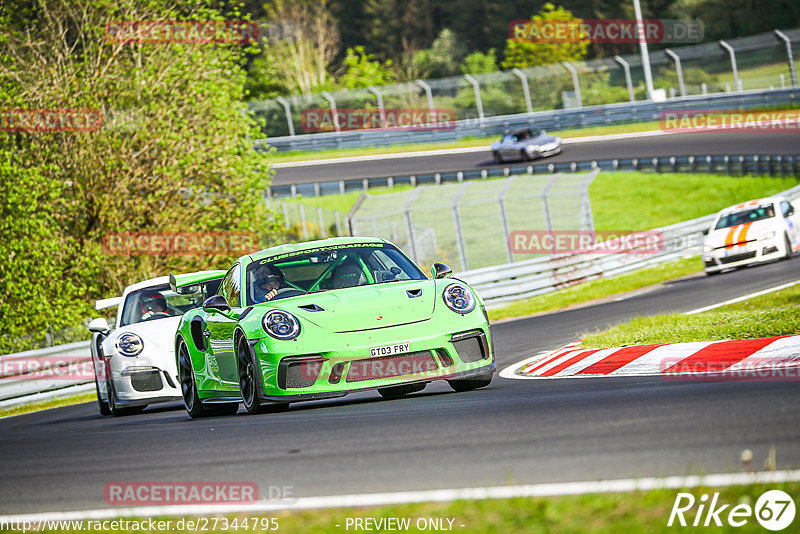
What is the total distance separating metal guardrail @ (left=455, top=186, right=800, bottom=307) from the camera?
24766 millimetres

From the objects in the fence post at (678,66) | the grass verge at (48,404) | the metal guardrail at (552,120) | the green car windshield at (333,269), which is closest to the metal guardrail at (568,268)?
the grass verge at (48,404)

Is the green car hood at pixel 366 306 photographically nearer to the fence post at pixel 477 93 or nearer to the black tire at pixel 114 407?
the black tire at pixel 114 407

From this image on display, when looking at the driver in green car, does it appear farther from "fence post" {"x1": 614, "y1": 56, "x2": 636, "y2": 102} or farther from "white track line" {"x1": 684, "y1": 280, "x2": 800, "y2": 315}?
"fence post" {"x1": 614, "y1": 56, "x2": 636, "y2": 102}

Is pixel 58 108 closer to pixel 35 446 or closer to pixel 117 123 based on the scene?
pixel 117 123

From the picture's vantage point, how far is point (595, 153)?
4181cm

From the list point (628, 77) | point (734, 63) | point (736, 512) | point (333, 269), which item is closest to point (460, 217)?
point (333, 269)

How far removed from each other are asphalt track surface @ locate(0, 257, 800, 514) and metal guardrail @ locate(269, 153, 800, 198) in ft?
91.0

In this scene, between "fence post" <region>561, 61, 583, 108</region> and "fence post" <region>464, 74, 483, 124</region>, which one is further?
"fence post" <region>464, 74, 483, 124</region>

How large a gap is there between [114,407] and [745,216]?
47.6 feet

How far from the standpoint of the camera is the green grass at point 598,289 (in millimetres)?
23328

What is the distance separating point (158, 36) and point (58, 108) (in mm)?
3140

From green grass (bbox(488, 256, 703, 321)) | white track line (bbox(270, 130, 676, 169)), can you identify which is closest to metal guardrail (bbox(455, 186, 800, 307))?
green grass (bbox(488, 256, 703, 321))

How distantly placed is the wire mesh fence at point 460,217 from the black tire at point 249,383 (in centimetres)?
1523

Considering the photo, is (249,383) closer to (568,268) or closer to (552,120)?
(568,268)
